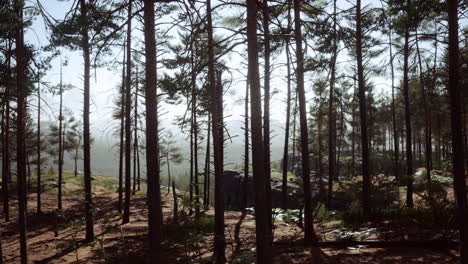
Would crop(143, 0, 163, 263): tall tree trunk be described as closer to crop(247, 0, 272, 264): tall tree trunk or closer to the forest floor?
the forest floor

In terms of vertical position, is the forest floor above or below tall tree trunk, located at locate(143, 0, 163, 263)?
below

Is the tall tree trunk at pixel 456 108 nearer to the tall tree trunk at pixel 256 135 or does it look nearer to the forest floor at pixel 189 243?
the forest floor at pixel 189 243

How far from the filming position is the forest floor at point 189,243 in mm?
7125

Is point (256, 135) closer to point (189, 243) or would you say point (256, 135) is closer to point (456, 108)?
point (189, 243)

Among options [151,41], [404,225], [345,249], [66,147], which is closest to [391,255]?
[345,249]

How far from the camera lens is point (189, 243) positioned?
Answer: 649 centimetres

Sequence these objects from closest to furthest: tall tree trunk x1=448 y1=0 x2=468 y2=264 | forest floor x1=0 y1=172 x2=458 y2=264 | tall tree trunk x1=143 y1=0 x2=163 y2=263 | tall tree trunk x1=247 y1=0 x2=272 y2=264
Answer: tall tree trunk x1=247 y1=0 x2=272 y2=264 → tall tree trunk x1=143 y1=0 x2=163 y2=263 → tall tree trunk x1=448 y1=0 x2=468 y2=264 → forest floor x1=0 y1=172 x2=458 y2=264

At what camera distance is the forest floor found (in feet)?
23.4

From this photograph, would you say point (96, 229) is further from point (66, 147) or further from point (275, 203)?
point (66, 147)

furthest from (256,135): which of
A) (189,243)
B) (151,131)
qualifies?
(189,243)

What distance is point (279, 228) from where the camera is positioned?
43.3 feet

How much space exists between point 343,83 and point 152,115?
2350cm

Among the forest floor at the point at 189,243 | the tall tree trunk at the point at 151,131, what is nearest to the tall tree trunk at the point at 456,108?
the forest floor at the point at 189,243

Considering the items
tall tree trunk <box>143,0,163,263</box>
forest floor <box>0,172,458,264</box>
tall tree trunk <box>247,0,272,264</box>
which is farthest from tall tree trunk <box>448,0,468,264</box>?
tall tree trunk <box>143,0,163,263</box>
